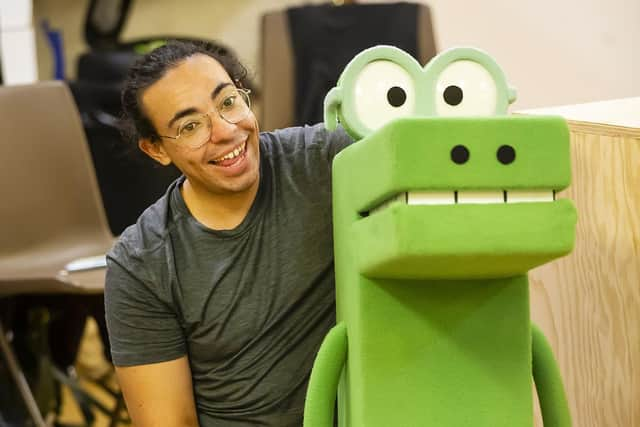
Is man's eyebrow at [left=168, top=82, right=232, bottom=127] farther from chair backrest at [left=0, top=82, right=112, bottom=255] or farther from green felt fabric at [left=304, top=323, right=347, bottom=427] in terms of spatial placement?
chair backrest at [left=0, top=82, right=112, bottom=255]

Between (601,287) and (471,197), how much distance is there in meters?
0.43

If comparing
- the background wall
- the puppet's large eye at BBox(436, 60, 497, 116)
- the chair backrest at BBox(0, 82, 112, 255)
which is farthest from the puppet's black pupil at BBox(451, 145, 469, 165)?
the background wall

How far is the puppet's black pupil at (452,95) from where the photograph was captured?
101cm

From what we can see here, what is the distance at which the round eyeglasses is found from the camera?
1.27 meters

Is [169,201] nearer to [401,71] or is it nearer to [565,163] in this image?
[401,71]

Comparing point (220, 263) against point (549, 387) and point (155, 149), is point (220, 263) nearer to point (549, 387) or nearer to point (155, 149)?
point (155, 149)

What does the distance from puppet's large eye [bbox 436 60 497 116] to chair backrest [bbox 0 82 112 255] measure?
1486mm

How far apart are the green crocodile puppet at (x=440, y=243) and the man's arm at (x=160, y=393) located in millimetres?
301

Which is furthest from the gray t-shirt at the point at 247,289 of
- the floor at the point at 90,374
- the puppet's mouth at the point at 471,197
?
the floor at the point at 90,374

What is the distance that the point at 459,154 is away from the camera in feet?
2.87

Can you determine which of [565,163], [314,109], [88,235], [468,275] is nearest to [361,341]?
[468,275]

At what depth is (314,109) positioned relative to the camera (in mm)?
2818

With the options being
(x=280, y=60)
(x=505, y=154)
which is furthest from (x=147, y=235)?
(x=280, y=60)

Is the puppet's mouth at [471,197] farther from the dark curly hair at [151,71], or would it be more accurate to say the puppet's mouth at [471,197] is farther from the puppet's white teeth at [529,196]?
the dark curly hair at [151,71]
